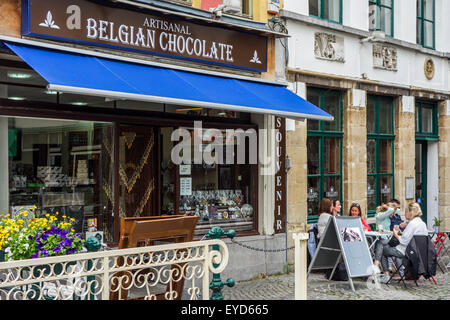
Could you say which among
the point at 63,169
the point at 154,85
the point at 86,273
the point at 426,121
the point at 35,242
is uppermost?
the point at 426,121

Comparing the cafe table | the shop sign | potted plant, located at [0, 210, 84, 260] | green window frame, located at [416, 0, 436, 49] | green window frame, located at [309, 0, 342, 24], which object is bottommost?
the cafe table

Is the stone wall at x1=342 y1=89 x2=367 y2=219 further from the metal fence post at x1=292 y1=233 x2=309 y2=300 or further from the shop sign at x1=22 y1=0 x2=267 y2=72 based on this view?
the metal fence post at x1=292 y1=233 x2=309 y2=300

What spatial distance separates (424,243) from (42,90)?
19.1 feet

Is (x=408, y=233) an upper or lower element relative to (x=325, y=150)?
lower

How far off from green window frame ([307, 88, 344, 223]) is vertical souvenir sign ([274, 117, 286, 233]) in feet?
3.18

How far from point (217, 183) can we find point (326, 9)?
4.25m

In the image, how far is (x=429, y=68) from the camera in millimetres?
14352

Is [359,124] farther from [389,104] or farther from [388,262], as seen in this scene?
[388,262]

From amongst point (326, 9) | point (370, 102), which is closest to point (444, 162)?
point (370, 102)

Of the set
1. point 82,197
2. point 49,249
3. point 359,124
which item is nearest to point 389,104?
point 359,124

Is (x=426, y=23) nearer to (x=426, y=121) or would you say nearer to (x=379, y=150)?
(x=426, y=121)

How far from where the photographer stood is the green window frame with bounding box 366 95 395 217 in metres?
12.8

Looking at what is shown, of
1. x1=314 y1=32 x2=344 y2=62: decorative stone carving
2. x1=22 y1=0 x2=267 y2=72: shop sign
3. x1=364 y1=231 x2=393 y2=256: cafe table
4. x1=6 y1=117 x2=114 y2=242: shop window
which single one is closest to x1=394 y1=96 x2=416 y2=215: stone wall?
x1=314 y1=32 x2=344 y2=62: decorative stone carving

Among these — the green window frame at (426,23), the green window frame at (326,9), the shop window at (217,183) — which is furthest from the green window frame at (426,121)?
the shop window at (217,183)
